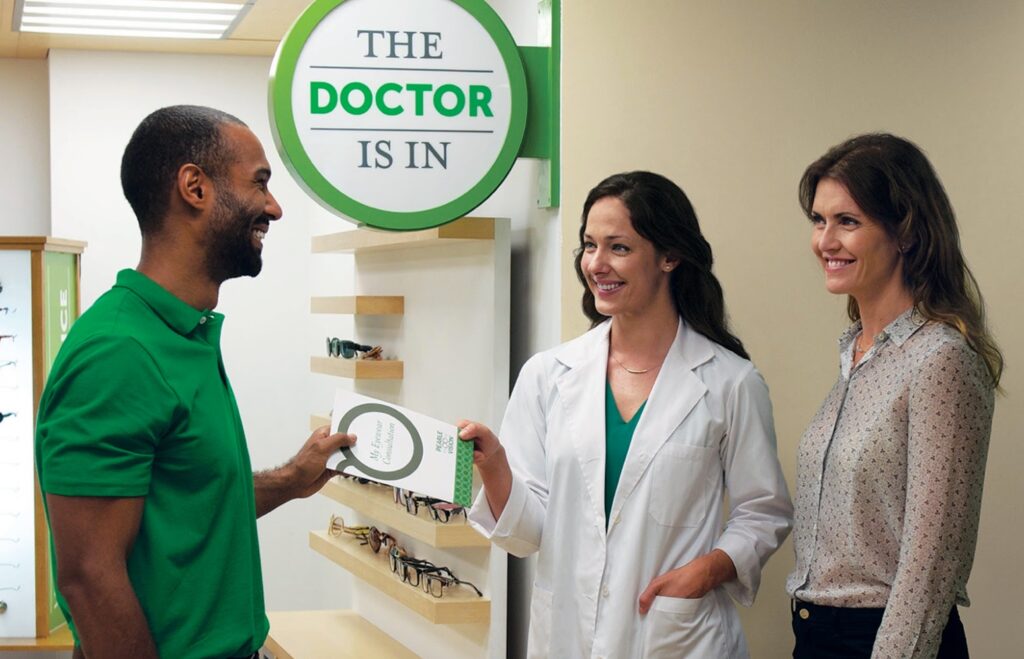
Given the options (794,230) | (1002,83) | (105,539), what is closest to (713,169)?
(794,230)

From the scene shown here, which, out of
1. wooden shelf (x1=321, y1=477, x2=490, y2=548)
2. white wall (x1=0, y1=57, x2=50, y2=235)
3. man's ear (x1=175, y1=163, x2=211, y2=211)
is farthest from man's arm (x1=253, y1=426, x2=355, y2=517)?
white wall (x1=0, y1=57, x2=50, y2=235)

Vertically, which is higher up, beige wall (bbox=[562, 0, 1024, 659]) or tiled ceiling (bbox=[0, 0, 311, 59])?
tiled ceiling (bbox=[0, 0, 311, 59])

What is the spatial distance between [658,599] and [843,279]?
754 mm

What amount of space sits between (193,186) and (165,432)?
442 mm

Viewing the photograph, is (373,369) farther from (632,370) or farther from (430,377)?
(632,370)

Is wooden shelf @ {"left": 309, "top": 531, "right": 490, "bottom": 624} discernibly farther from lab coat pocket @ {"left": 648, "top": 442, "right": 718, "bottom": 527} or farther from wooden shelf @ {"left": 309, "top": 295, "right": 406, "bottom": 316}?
lab coat pocket @ {"left": 648, "top": 442, "right": 718, "bottom": 527}

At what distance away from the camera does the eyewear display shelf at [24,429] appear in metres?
5.44

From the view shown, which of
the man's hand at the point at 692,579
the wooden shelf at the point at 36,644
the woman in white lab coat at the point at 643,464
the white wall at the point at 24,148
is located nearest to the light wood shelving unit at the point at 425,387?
the woman in white lab coat at the point at 643,464

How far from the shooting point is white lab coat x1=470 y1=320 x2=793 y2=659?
8.31 ft

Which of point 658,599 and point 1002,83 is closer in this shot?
point 658,599

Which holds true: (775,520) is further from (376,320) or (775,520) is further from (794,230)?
(376,320)

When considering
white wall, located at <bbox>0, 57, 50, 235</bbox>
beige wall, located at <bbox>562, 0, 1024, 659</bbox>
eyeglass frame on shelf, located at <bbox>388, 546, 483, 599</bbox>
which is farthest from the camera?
white wall, located at <bbox>0, 57, 50, 235</bbox>

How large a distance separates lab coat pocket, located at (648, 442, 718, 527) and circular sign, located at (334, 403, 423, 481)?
19.5 inches

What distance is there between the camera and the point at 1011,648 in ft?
10.5
